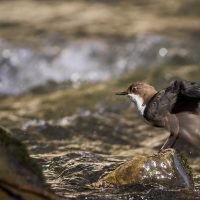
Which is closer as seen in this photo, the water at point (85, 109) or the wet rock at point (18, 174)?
the wet rock at point (18, 174)

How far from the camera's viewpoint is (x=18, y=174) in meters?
4.67

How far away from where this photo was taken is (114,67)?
1315 centimetres

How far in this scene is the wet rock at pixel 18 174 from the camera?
15.2 ft

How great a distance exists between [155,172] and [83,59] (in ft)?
24.8

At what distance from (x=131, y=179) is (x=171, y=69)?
6.82m

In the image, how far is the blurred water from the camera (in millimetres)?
12742

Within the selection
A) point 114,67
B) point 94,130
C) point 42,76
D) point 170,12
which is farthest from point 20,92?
point 170,12

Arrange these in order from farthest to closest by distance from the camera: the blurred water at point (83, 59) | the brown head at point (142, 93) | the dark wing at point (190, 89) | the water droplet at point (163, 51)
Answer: the water droplet at point (163, 51), the blurred water at point (83, 59), the brown head at point (142, 93), the dark wing at point (190, 89)

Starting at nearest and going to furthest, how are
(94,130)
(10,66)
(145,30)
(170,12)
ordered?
1. (94,130)
2. (10,66)
3. (145,30)
4. (170,12)

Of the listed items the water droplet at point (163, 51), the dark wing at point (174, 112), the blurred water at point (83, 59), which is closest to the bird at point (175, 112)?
the dark wing at point (174, 112)

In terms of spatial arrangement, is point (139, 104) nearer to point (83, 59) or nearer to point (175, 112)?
point (175, 112)

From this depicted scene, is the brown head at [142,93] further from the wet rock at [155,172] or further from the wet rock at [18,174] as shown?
the wet rock at [18,174]

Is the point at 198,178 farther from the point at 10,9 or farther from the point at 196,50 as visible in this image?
the point at 10,9

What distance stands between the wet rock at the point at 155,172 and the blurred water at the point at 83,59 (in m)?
6.50
